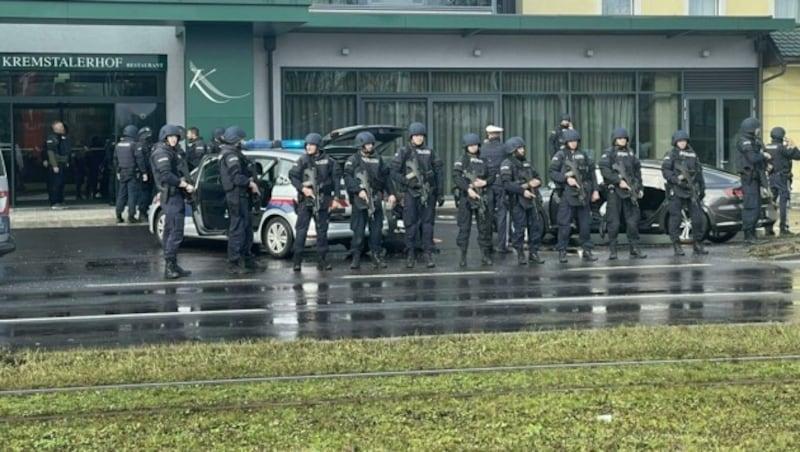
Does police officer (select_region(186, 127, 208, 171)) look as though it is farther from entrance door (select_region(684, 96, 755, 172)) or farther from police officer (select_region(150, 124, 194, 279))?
entrance door (select_region(684, 96, 755, 172))

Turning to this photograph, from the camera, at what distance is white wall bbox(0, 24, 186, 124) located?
84.8 ft

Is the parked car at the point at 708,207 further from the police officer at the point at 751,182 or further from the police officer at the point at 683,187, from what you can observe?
the police officer at the point at 683,187

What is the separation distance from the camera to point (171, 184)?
1512 cm

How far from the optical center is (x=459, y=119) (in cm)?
2869

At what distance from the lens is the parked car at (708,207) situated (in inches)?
755

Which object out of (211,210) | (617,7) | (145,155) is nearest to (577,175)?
(211,210)

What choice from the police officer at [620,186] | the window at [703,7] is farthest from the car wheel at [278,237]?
the window at [703,7]

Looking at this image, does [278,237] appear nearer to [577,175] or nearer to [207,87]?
[577,175]

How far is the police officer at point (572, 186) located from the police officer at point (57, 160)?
12.4m

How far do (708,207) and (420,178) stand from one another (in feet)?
17.2

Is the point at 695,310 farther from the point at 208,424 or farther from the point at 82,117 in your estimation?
the point at 82,117

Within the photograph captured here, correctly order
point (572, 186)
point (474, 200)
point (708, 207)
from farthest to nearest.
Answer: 1. point (708, 207)
2. point (572, 186)
3. point (474, 200)

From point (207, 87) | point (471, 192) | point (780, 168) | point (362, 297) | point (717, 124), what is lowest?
point (362, 297)

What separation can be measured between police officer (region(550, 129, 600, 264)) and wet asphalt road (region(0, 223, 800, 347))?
1.53ft
